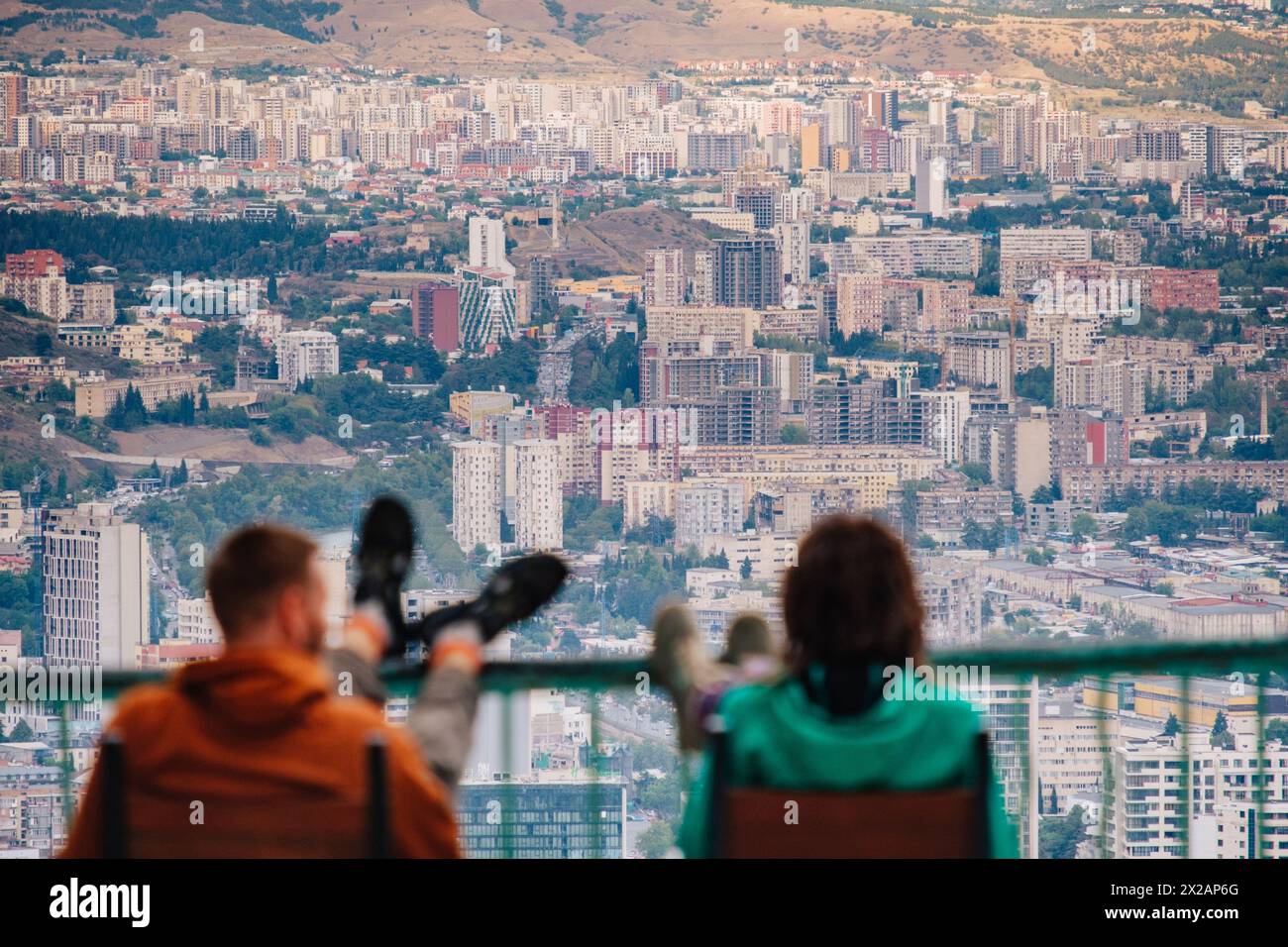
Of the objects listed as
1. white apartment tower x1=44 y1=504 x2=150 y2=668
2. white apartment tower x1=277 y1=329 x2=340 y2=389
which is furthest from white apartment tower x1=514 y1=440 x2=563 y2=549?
white apartment tower x1=44 y1=504 x2=150 y2=668

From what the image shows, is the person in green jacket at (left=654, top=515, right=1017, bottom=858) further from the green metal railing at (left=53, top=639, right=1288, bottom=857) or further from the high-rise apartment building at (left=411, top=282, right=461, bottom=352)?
the high-rise apartment building at (left=411, top=282, right=461, bottom=352)

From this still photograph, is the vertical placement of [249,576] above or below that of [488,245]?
below

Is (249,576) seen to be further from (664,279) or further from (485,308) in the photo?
(664,279)

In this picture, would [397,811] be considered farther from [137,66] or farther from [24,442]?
[137,66]

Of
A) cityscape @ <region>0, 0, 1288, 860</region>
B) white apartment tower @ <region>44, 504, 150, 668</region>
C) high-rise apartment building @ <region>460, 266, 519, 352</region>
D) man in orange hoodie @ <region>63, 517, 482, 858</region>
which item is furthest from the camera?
high-rise apartment building @ <region>460, 266, 519, 352</region>

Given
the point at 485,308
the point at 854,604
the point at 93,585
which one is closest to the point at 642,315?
the point at 485,308

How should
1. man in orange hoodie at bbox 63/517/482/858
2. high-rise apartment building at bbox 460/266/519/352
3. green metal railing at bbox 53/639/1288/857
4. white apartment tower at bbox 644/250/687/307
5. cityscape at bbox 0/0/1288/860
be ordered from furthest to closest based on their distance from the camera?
white apartment tower at bbox 644/250/687/307 → high-rise apartment building at bbox 460/266/519/352 → cityscape at bbox 0/0/1288/860 → green metal railing at bbox 53/639/1288/857 → man in orange hoodie at bbox 63/517/482/858
